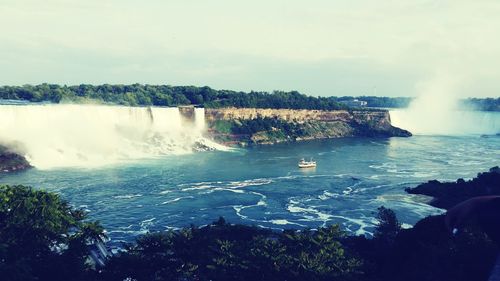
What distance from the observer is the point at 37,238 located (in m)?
17.5

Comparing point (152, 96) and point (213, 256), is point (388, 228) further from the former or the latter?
point (152, 96)

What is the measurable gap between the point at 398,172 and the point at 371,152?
17.7 meters

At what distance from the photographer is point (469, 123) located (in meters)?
122

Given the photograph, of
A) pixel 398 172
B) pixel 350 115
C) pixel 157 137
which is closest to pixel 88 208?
pixel 398 172

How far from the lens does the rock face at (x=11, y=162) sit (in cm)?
4622

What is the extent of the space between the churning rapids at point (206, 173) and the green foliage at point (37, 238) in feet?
24.4

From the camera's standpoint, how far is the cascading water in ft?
173

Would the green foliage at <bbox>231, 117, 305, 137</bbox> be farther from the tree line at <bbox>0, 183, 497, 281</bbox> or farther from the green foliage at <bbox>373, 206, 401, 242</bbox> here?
the tree line at <bbox>0, 183, 497, 281</bbox>

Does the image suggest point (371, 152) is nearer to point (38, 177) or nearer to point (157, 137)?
point (157, 137)

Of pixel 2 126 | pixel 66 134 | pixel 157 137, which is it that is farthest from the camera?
pixel 157 137

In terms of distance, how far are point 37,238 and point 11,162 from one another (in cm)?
3322

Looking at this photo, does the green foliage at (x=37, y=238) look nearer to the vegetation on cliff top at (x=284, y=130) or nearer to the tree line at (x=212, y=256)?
the tree line at (x=212, y=256)

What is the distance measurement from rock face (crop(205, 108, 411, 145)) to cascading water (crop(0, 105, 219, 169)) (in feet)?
22.2

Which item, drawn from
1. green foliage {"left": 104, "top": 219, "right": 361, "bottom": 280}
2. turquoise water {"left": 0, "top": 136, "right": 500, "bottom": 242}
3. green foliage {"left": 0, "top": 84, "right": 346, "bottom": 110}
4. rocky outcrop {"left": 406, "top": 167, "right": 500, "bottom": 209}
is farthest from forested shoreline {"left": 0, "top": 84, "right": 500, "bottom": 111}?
green foliage {"left": 104, "top": 219, "right": 361, "bottom": 280}
